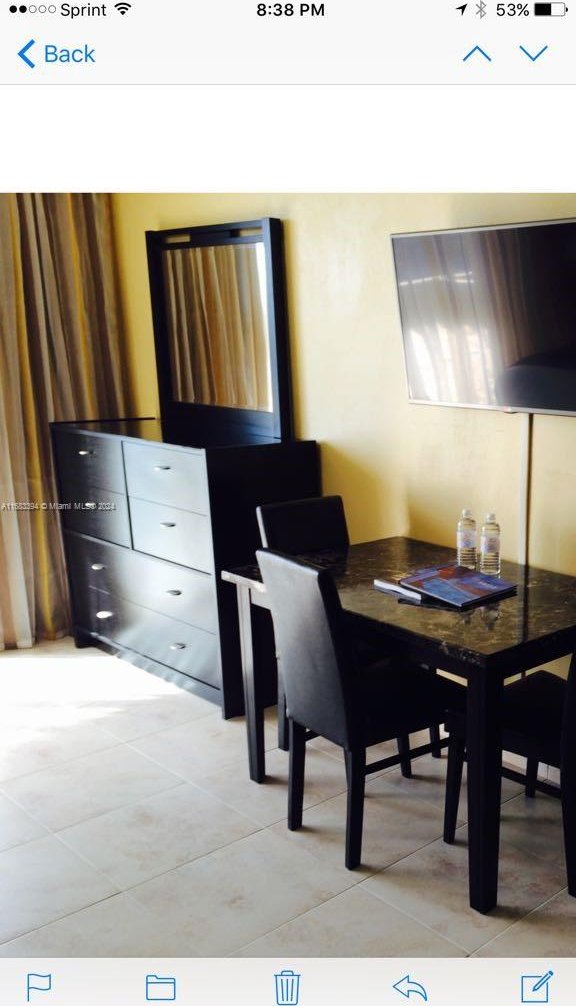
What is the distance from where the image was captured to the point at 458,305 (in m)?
2.86

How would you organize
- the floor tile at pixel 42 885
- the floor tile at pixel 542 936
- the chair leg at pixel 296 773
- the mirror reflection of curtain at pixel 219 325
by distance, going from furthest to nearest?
the mirror reflection of curtain at pixel 219 325
the chair leg at pixel 296 773
the floor tile at pixel 42 885
the floor tile at pixel 542 936

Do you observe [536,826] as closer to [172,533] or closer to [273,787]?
[273,787]

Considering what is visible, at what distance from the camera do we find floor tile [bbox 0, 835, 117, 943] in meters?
2.38

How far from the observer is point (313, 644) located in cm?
250

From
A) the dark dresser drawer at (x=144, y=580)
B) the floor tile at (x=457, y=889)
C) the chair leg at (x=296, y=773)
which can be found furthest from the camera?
the dark dresser drawer at (x=144, y=580)

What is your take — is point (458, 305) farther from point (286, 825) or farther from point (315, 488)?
point (286, 825)

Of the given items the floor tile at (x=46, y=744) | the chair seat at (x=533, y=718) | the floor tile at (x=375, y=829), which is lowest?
the floor tile at (x=375, y=829)

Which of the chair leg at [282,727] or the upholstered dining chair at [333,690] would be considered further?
the chair leg at [282,727]

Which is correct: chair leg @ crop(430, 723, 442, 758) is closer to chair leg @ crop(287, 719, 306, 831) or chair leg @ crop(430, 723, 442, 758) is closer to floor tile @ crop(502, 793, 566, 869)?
floor tile @ crop(502, 793, 566, 869)

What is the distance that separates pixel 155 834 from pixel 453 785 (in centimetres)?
88
